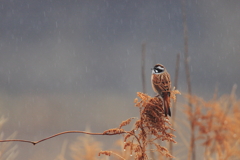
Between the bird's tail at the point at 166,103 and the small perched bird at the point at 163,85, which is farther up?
the small perched bird at the point at 163,85

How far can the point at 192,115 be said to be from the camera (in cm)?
565

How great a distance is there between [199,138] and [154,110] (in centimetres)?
366

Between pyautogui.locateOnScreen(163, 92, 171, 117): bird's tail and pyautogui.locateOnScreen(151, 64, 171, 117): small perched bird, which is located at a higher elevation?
pyautogui.locateOnScreen(151, 64, 171, 117): small perched bird

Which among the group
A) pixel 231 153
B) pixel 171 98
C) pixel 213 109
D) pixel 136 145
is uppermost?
pixel 171 98

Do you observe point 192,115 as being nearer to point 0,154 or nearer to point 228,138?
point 228,138

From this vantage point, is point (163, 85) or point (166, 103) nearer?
point (166, 103)

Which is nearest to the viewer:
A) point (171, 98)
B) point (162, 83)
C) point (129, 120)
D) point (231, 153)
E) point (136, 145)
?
point (129, 120)

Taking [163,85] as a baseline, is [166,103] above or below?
below

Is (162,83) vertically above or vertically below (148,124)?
above

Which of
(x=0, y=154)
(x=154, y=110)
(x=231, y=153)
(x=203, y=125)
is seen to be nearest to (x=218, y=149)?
(x=231, y=153)

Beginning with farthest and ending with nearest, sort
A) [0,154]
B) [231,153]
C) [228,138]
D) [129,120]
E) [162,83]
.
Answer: [228,138]
[231,153]
[0,154]
[162,83]
[129,120]

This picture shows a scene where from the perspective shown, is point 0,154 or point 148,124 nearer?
point 148,124

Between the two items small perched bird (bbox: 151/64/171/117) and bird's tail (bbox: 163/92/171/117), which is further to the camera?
small perched bird (bbox: 151/64/171/117)

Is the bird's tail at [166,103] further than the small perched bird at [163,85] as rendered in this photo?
No
